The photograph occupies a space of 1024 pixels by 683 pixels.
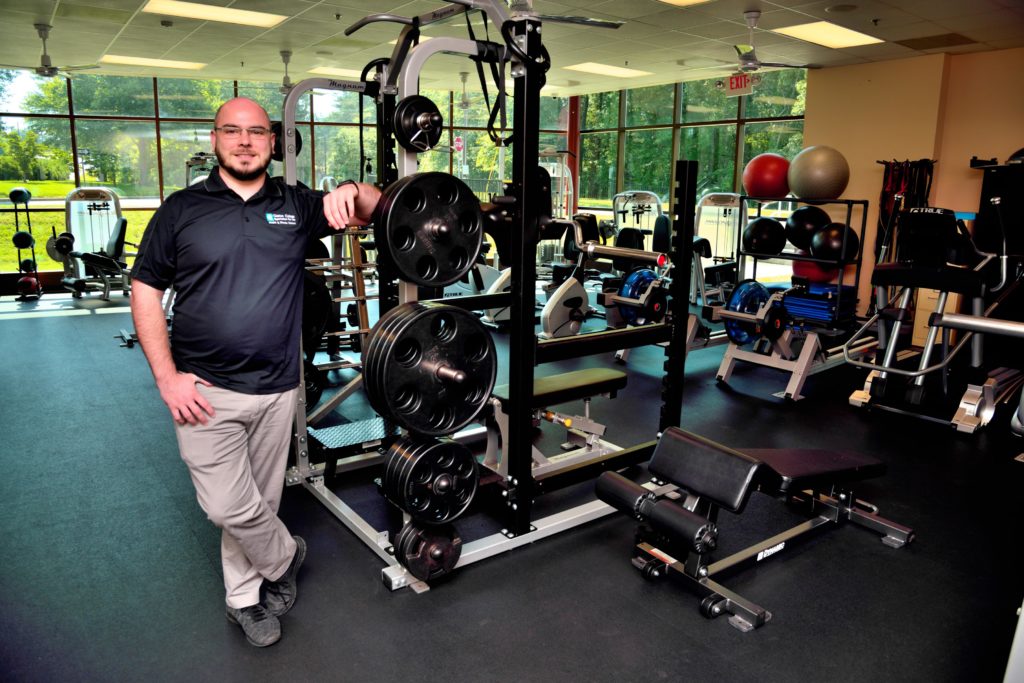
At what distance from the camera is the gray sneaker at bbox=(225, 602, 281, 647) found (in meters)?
1.99

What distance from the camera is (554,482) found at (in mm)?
2596

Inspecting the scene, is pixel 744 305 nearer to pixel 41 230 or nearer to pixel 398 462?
pixel 398 462

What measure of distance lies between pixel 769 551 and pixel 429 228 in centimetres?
155

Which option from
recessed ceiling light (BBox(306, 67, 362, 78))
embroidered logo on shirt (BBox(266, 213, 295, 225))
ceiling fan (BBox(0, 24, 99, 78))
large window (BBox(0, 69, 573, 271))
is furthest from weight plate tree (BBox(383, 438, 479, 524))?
recessed ceiling light (BBox(306, 67, 362, 78))

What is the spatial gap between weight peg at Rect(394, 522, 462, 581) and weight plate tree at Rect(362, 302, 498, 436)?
34 centimetres

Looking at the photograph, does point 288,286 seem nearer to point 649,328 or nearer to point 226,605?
point 226,605

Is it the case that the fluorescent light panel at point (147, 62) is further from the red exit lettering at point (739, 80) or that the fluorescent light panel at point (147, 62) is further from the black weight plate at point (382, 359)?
the black weight plate at point (382, 359)

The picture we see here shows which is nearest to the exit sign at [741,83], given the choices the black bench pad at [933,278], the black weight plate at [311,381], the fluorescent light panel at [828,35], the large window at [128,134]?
the fluorescent light panel at [828,35]

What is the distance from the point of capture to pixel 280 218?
1.83m

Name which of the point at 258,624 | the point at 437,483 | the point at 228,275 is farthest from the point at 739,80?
the point at 258,624

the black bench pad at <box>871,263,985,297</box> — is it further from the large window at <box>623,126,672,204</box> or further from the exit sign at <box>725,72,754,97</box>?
the large window at <box>623,126,672,204</box>

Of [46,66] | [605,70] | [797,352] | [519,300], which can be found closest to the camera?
[519,300]

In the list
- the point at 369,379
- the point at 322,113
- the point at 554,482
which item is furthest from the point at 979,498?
the point at 322,113

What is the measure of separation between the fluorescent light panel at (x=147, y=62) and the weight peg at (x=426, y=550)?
6766 mm
